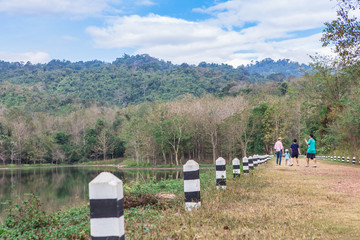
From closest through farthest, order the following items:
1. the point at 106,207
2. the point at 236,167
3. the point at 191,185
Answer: the point at 106,207 < the point at 191,185 < the point at 236,167

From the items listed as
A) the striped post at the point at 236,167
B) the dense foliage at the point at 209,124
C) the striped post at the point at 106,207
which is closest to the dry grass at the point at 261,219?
the striped post at the point at 106,207

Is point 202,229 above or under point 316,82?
under

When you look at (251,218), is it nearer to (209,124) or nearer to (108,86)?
(209,124)

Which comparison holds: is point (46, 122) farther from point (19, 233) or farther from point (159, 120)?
point (19, 233)

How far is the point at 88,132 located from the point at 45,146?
1011 centimetres

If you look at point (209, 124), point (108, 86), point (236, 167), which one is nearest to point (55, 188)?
point (236, 167)

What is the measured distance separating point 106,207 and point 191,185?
3.05 meters

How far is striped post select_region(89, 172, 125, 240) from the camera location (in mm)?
2908

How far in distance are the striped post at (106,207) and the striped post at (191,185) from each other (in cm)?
288

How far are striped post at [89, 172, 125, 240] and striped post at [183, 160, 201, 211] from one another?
9.43ft

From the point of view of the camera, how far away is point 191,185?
231 inches

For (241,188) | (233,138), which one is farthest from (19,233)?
(233,138)

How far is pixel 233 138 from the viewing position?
56094 millimetres

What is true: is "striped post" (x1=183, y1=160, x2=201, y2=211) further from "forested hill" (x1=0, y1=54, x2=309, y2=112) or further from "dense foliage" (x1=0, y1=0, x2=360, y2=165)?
"forested hill" (x1=0, y1=54, x2=309, y2=112)
